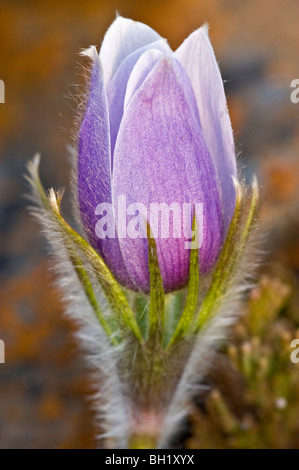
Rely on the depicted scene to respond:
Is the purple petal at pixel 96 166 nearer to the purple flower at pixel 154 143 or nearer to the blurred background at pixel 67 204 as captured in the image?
the purple flower at pixel 154 143

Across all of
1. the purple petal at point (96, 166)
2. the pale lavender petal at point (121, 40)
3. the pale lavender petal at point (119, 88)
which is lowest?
the purple petal at point (96, 166)

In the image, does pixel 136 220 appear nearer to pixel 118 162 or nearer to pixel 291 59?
pixel 118 162

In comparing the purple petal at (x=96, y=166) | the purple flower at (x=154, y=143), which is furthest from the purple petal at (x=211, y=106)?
the purple petal at (x=96, y=166)

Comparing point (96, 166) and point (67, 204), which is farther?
point (67, 204)

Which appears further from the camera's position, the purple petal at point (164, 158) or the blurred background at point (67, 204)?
the blurred background at point (67, 204)

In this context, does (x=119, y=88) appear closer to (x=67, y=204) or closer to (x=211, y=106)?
(x=211, y=106)

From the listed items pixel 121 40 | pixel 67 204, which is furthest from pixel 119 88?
pixel 67 204

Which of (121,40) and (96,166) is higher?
(121,40)
